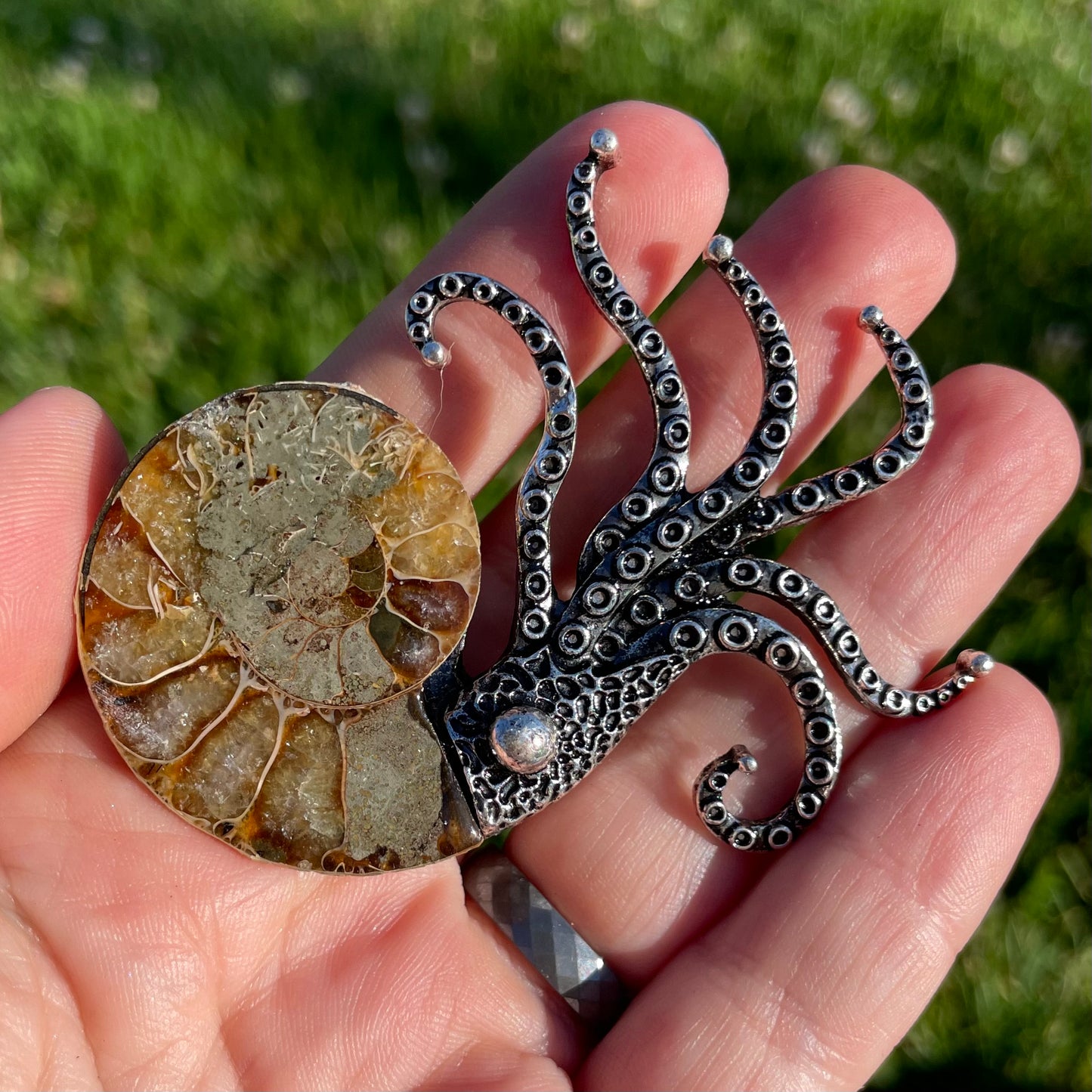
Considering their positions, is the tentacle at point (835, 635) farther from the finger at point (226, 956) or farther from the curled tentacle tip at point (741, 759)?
the finger at point (226, 956)

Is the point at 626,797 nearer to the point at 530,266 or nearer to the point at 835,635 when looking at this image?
the point at 835,635

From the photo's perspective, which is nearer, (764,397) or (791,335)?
(764,397)

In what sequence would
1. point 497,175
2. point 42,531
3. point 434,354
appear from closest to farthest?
point 42,531 → point 434,354 → point 497,175

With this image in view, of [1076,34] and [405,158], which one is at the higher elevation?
[1076,34]

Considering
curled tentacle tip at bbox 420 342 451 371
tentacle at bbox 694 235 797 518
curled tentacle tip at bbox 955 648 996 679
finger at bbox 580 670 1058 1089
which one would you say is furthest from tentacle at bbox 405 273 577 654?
curled tentacle tip at bbox 955 648 996 679

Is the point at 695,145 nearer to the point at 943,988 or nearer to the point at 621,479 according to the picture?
the point at 621,479

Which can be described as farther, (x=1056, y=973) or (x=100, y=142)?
(x=100, y=142)

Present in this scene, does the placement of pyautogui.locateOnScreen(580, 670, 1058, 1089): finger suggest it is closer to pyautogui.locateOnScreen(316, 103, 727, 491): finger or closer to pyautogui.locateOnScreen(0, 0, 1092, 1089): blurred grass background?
pyautogui.locateOnScreen(0, 0, 1092, 1089): blurred grass background

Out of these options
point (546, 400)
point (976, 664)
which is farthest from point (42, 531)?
point (976, 664)

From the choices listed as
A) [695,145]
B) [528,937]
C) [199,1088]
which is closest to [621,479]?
[695,145]
